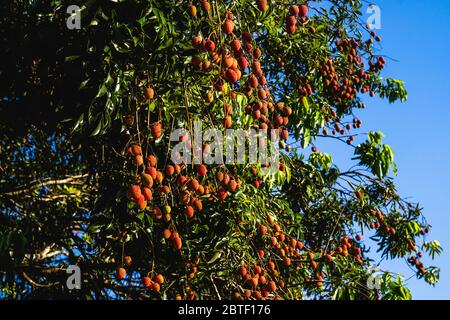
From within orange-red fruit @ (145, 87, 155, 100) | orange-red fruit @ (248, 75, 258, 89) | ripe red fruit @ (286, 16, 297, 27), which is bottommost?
orange-red fruit @ (248, 75, 258, 89)

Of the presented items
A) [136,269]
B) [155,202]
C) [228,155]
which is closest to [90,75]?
[155,202]

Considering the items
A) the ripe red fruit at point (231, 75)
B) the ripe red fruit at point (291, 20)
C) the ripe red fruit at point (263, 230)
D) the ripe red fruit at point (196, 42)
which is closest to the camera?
the ripe red fruit at point (231, 75)

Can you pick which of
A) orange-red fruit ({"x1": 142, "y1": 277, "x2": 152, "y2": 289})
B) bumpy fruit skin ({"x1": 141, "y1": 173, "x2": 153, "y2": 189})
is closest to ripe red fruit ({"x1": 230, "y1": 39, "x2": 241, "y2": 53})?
bumpy fruit skin ({"x1": 141, "y1": 173, "x2": 153, "y2": 189})

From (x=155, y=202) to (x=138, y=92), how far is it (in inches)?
16.4

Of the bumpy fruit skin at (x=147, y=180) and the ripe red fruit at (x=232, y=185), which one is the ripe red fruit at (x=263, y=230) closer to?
the ripe red fruit at (x=232, y=185)

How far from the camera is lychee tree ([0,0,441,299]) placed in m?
1.62

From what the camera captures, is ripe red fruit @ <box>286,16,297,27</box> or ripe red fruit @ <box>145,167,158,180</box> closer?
ripe red fruit @ <box>145,167,158,180</box>

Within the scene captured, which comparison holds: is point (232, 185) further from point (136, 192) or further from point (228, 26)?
point (228, 26)

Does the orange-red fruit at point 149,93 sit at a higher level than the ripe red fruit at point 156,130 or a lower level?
higher

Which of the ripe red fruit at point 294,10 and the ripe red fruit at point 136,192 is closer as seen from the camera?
the ripe red fruit at point 136,192

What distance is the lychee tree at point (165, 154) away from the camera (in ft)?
5.33

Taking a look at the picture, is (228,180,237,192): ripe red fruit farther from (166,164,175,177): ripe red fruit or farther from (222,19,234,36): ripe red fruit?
(222,19,234,36): ripe red fruit

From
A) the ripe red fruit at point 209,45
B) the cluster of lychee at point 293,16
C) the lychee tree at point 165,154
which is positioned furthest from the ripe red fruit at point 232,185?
the cluster of lychee at point 293,16
